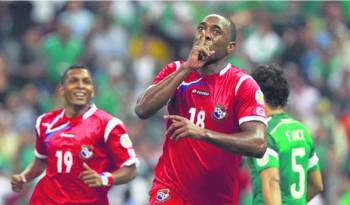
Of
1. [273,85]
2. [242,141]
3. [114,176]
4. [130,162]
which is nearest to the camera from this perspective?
[242,141]

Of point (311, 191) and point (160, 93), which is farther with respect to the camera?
point (311, 191)

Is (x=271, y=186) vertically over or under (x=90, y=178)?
under

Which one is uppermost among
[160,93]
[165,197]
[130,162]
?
[160,93]

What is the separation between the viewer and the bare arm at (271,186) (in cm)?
960

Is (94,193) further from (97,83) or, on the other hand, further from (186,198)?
(97,83)

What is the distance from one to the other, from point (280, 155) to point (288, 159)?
0.31ft

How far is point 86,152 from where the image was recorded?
10.8 meters

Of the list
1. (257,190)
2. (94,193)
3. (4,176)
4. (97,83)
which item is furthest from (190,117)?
(97,83)

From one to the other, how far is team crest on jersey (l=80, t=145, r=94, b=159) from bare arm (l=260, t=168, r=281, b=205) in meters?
1.87

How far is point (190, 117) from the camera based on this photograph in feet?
29.6

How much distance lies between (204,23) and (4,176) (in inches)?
334

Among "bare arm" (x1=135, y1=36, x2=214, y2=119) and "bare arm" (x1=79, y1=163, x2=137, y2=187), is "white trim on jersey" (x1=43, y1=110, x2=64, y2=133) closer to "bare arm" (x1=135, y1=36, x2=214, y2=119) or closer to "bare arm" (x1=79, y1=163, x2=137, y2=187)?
"bare arm" (x1=79, y1=163, x2=137, y2=187)

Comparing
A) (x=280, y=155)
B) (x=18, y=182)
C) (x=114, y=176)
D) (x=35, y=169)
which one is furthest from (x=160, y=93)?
(x=35, y=169)

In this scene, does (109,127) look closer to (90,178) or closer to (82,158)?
(82,158)
